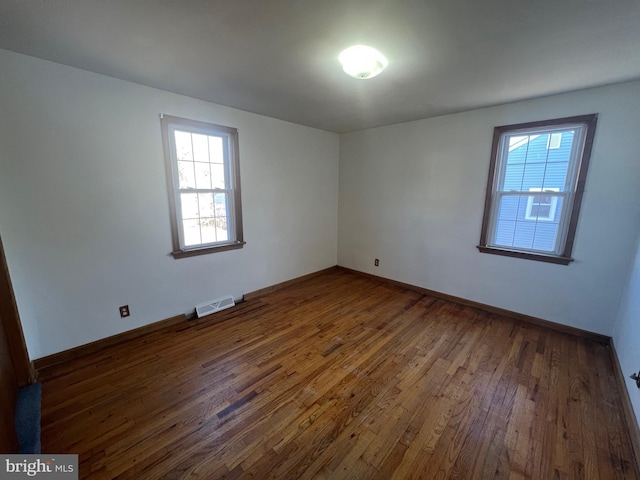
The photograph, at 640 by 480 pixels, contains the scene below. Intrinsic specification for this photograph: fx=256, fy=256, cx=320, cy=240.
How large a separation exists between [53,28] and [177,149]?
122 cm

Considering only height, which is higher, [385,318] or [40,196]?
[40,196]

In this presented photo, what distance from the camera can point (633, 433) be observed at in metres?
1.56

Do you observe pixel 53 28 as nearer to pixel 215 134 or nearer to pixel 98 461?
pixel 215 134

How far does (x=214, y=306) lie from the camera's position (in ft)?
10.3

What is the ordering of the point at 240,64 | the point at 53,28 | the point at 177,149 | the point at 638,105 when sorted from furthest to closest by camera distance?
1. the point at 177,149
2. the point at 638,105
3. the point at 240,64
4. the point at 53,28

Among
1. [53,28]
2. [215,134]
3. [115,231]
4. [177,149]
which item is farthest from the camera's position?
[215,134]

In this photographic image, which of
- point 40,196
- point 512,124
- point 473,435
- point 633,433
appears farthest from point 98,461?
point 512,124

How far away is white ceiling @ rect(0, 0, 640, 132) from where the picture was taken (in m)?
1.37

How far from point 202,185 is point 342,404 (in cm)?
260

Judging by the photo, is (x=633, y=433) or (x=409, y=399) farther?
(x=409, y=399)

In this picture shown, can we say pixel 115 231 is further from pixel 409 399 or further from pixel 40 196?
pixel 409 399

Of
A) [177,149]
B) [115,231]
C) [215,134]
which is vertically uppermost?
[215,134]

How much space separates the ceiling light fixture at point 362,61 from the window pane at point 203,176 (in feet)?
6.10

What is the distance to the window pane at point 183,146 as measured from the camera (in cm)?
272
